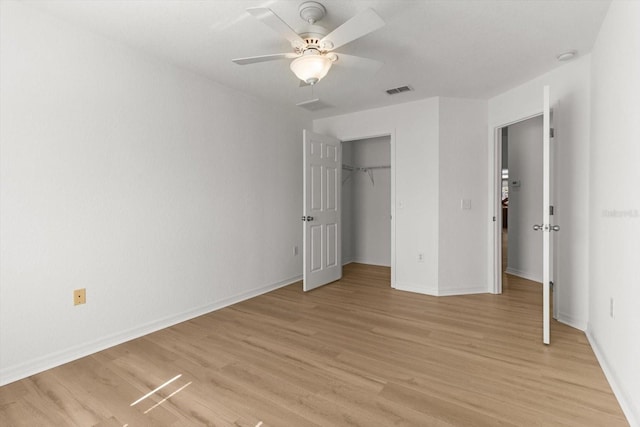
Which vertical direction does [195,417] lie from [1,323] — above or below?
below

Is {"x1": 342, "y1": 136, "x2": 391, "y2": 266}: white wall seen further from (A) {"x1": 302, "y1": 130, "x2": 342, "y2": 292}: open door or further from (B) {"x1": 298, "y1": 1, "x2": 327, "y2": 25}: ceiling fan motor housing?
(B) {"x1": 298, "y1": 1, "x2": 327, "y2": 25}: ceiling fan motor housing

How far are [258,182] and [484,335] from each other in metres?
2.84

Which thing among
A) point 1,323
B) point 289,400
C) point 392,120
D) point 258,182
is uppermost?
point 392,120

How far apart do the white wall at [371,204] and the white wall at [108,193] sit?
250 centimetres

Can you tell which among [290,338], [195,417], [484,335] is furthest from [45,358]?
[484,335]

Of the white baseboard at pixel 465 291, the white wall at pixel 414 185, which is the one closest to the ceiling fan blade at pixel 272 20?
the white wall at pixel 414 185

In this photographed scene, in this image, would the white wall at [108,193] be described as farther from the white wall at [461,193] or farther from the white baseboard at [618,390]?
the white baseboard at [618,390]

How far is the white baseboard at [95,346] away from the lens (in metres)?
2.08

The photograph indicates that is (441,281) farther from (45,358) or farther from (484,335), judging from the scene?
(45,358)

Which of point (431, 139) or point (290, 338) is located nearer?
point (290, 338)

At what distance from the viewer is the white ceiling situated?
6.85ft

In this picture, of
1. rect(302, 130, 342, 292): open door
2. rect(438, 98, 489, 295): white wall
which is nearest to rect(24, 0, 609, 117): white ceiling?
rect(438, 98, 489, 295): white wall

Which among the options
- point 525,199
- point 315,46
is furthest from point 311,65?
point 525,199

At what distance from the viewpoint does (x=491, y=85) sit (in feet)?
11.4
